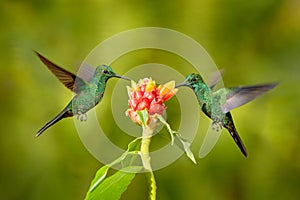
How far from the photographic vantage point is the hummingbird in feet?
1.97

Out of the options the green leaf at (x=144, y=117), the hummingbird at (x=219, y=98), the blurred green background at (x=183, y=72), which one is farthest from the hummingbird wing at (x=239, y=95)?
the blurred green background at (x=183, y=72)

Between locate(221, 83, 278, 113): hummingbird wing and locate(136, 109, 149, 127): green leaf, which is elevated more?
locate(136, 109, 149, 127): green leaf

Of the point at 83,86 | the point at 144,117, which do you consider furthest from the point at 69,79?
the point at 144,117

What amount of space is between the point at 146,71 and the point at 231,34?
0.52m

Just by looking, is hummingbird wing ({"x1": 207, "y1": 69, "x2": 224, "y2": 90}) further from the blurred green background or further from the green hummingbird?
the blurred green background

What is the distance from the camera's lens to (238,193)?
5.95ft

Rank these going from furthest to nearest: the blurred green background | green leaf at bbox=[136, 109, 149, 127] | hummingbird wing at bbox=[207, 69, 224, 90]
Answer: the blurred green background → hummingbird wing at bbox=[207, 69, 224, 90] → green leaf at bbox=[136, 109, 149, 127]

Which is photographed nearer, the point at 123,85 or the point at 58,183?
the point at 123,85

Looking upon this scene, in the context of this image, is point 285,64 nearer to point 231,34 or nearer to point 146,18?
point 231,34

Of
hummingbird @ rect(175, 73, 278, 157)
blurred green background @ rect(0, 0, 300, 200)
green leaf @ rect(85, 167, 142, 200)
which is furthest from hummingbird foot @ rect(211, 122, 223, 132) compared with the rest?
blurred green background @ rect(0, 0, 300, 200)

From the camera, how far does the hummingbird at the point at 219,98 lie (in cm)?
60

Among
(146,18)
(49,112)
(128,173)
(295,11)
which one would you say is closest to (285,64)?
(295,11)

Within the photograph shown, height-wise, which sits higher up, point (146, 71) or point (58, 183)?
point (146, 71)

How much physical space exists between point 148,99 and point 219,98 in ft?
0.35
